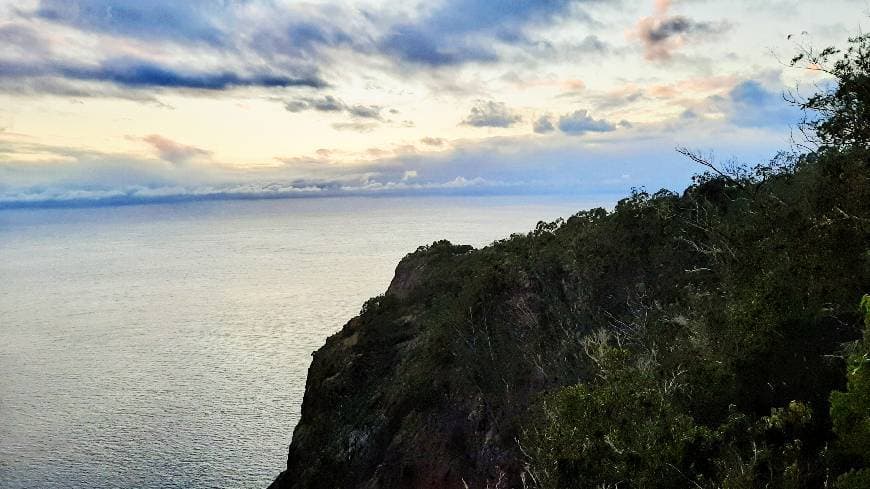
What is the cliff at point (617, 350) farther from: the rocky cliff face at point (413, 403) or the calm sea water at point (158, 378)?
the calm sea water at point (158, 378)

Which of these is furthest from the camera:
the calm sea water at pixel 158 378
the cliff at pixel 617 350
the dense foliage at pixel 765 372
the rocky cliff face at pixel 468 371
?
the calm sea water at pixel 158 378

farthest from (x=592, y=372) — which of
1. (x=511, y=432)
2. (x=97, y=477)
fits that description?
(x=97, y=477)

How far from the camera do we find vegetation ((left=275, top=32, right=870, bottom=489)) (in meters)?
18.9

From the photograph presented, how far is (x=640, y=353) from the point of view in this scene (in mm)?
28938

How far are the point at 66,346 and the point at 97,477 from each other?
5609 centimetres

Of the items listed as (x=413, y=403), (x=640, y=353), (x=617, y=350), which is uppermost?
(x=617, y=350)

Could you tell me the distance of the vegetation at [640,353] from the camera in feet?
61.9

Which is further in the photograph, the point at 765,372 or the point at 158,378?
the point at 158,378

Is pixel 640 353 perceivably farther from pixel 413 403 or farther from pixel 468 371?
pixel 413 403

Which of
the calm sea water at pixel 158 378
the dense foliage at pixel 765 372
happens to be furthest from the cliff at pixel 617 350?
the calm sea water at pixel 158 378

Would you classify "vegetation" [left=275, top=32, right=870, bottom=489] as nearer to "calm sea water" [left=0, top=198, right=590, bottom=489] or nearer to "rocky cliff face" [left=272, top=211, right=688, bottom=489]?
"rocky cliff face" [left=272, top=211, right=688, bottom=489]

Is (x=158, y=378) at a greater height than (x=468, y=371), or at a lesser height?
lesser

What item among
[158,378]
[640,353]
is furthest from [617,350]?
[158,378]

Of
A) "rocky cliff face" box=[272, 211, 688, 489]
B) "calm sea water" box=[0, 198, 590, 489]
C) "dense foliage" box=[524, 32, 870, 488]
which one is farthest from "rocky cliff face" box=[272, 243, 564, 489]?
"calm sea water" box=[0, 198, 590, 489]
